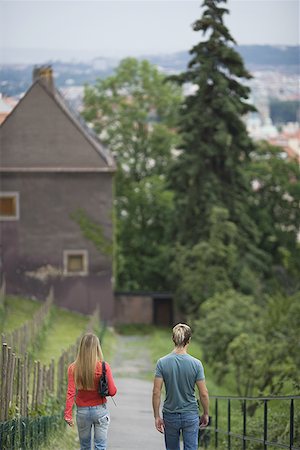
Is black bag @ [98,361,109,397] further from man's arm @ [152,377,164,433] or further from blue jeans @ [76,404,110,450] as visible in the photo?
man's arm @ [152,377,164,433]

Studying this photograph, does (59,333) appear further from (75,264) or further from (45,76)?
(45,76)

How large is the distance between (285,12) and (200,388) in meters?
25.2

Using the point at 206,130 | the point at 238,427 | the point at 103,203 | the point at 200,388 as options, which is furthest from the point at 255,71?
the point at 200,388

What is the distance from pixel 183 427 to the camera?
1034 centimetres

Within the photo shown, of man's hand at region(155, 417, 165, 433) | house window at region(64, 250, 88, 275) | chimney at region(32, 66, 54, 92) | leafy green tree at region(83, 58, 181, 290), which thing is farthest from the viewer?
leafy green tree at region(83, 58, 181, 290)

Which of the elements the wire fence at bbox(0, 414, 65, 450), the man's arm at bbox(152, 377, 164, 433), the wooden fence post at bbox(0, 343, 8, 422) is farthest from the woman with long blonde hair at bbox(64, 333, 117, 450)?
the wire fence at bbox(0, 414, 65, 450)

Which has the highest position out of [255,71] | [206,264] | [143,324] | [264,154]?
[255,71]

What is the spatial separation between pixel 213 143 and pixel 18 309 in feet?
32.0

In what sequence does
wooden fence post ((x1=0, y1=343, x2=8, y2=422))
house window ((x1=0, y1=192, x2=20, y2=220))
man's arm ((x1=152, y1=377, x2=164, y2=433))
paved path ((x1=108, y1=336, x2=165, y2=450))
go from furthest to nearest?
house window ((x1=0, y1=192, x2=20, y2=220)) → paved path ((x1=108, y1=336, x2=165, y2=450)) → wooden fence post ((x1=0, y1=343, x2=8, y2=422)) → man's arm ((x1=152, y1=377, x2=164, y2=433))

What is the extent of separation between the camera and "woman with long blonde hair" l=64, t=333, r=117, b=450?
1013 centimetres

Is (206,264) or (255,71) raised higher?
(255,71)

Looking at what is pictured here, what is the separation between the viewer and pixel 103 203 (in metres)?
42.9

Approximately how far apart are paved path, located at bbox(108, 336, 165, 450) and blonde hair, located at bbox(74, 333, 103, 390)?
12.7 ft

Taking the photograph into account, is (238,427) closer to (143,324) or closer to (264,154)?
(143,324)
